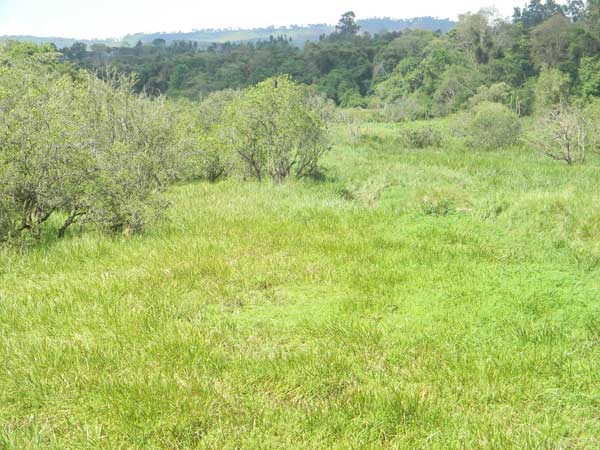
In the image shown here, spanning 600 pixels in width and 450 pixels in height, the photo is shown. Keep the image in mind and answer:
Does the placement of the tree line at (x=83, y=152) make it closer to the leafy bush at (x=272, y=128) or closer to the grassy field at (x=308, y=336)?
the leafy bush at (x=272, y=128)

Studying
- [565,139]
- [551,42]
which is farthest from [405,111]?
[565,139]

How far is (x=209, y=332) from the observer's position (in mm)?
5527

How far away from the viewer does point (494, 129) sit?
37156 millimetres

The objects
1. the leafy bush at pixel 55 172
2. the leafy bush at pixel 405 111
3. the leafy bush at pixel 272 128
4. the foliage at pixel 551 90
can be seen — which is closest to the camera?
the leafy bush at pixel 55 172

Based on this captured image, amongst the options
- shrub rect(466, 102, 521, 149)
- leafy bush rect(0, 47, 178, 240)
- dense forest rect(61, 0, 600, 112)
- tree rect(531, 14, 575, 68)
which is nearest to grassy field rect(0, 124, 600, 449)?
leafy bush rect(0, 47, 178, 240)

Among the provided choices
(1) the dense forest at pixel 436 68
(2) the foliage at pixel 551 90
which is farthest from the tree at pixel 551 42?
(2) the foliage at pixel 551 90

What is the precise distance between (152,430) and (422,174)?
52.7 feet

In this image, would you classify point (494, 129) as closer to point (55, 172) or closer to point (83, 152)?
point (83, 152)

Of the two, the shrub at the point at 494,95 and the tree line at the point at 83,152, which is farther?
the shrub at the point at 494,95

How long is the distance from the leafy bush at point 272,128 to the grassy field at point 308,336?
27.5 ft

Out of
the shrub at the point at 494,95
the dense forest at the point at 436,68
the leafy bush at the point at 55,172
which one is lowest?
the leafy bush at the point at 55,172

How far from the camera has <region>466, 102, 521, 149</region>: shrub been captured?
3719cm

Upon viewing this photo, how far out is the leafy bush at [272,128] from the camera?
705 inches

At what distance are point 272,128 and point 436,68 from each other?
247 feet
